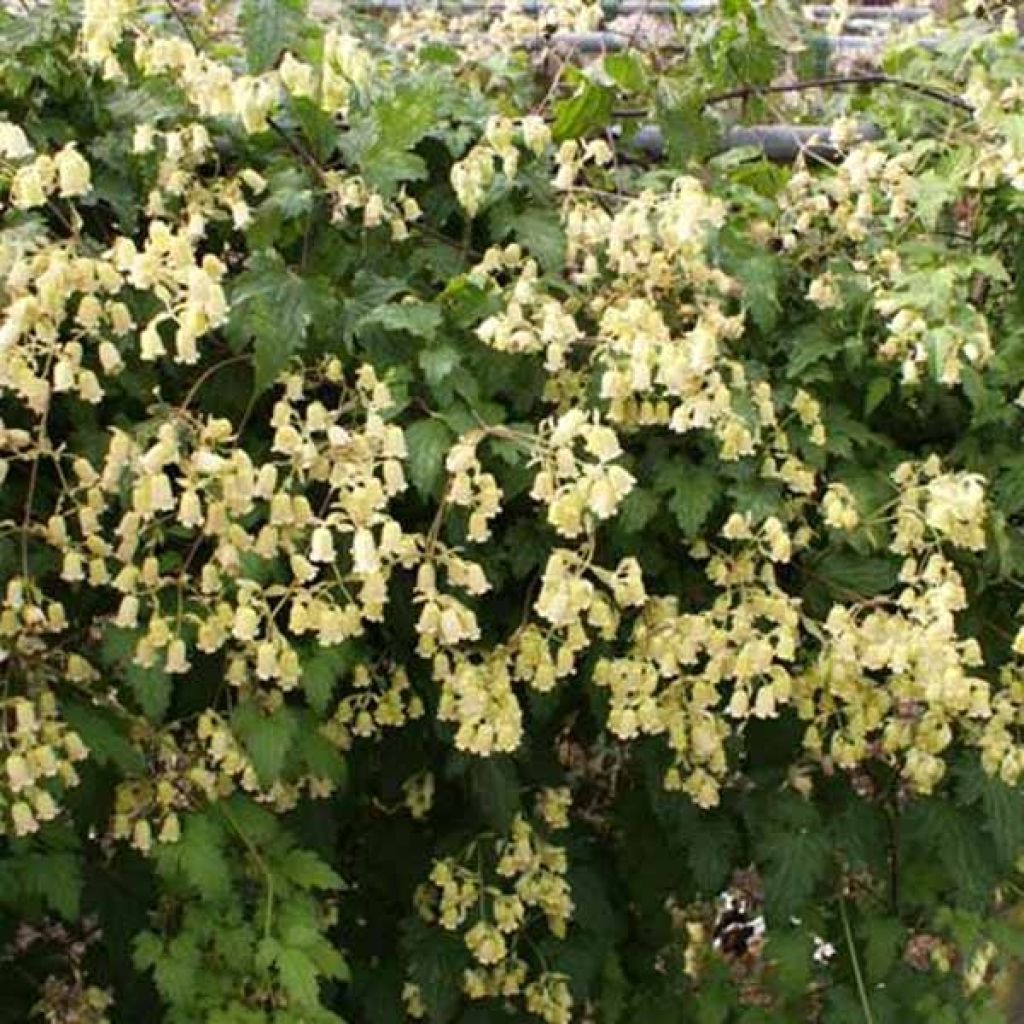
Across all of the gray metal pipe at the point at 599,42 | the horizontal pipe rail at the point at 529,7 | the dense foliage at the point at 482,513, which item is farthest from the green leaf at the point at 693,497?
the horizontal pipe rail at the point at 529,7

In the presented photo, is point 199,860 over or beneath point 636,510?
beneath

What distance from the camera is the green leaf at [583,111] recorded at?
2545mm

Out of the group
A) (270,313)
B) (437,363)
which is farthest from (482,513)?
(270,313)

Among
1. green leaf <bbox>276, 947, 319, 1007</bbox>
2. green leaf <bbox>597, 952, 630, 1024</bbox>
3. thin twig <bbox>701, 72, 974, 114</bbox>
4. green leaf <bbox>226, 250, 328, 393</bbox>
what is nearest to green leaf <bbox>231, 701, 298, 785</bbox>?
green leaf <bbox>276, 947, 319, 1007</bbox>

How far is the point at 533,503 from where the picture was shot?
2.46 meters

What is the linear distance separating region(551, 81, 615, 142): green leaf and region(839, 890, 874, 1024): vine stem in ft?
4.55

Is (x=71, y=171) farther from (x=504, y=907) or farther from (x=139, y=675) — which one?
(x=504, y=907)

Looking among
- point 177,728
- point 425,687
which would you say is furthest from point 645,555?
point 177,728

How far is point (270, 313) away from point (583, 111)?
65 centimetres

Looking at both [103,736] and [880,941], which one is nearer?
[103,736]

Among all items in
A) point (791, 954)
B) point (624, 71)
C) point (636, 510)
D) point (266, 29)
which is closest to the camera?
point (266, 29)

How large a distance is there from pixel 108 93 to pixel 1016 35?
4.95 ft

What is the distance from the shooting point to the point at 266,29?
7.46ft

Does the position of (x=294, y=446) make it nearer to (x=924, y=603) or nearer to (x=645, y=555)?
(x=645, y=555)
